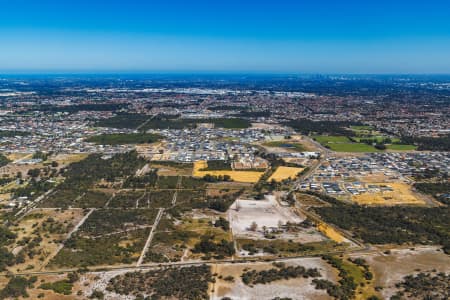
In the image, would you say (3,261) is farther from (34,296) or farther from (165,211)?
(165,211)

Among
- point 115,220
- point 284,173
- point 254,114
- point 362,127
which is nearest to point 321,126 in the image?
point 362,127

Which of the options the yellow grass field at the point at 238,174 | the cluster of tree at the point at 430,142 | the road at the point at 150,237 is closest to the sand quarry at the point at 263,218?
the road at the point at 150,237

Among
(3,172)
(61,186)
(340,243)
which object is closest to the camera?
(340,243)

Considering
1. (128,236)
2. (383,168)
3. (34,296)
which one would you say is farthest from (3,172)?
(383,168)

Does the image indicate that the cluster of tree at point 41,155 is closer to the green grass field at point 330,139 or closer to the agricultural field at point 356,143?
the agricultural field at point 356,143

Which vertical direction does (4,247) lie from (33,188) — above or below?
below

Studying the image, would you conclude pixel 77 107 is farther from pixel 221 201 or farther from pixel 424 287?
pixel 424 287
